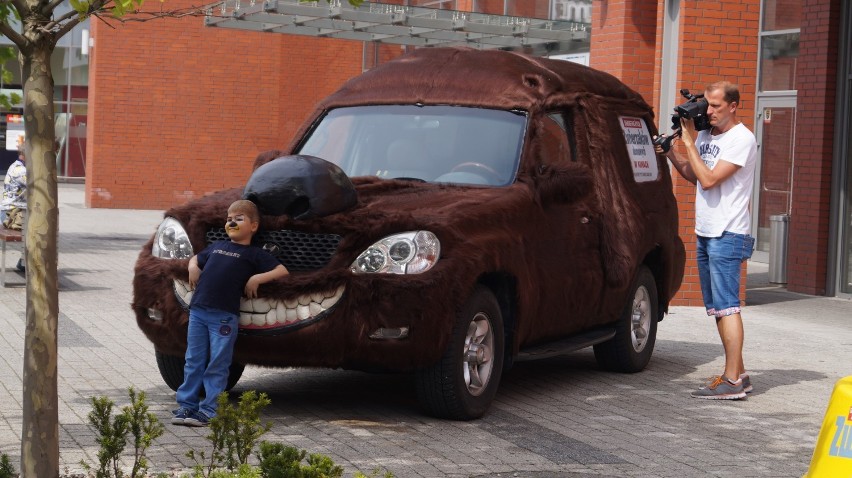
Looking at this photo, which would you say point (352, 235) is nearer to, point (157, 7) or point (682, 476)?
point (682, 476)

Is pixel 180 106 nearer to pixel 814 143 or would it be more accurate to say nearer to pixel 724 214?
pixel 814 143

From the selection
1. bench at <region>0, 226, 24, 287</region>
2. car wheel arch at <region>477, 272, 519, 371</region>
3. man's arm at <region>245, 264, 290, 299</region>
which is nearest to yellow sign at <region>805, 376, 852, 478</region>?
man's arm at <region>245, 264, 290, 299</region>

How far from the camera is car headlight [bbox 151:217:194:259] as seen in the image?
814cm

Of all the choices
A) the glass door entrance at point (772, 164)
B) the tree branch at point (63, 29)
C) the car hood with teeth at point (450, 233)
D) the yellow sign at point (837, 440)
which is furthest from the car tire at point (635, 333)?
the glass door entrance at point (772, 164)

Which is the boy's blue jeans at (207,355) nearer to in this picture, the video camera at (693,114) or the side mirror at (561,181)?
the side mirror at (561,181)

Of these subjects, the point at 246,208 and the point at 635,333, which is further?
the point at 635,333

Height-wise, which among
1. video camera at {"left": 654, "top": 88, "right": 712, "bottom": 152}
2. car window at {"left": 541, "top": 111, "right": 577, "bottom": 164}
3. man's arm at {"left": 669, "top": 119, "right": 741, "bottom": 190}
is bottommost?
man's arm at {"left": 669, "top": 119, "right": 741, "bottom": 190}

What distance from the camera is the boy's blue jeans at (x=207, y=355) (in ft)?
25.2

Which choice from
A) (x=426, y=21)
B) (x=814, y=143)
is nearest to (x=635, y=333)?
(x=814, y=143)

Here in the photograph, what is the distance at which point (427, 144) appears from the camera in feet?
29.6

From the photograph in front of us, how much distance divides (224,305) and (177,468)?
1.27 m

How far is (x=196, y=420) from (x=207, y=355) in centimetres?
35

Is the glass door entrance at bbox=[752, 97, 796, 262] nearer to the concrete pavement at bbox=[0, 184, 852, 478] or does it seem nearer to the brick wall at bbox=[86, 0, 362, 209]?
the concrete pavement at bbox=[0, 184, 852, 478]

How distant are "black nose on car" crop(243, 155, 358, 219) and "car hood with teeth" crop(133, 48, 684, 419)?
0.01 metres
